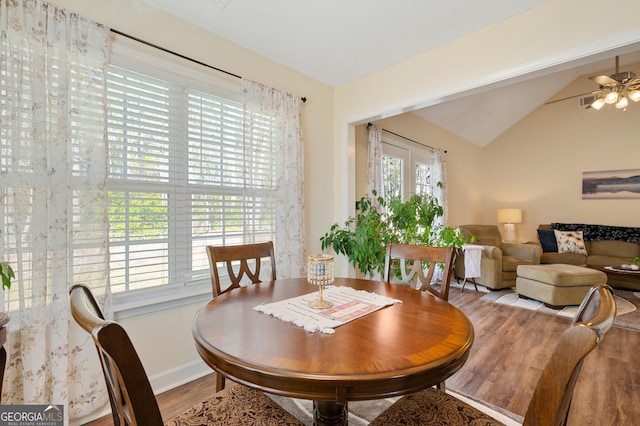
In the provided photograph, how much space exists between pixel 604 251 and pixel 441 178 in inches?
115

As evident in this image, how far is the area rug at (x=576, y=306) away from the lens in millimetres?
3189

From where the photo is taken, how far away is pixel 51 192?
1575 millimetres

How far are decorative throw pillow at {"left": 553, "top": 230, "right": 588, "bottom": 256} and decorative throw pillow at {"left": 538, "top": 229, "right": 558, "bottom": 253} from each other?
7 centimetres

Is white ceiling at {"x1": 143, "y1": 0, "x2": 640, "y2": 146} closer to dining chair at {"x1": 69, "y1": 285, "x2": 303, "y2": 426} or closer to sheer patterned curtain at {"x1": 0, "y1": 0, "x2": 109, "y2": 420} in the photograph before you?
sheer patterned curtain at {"x1": 0, "y1": 0, "x2": 109, "y2": 420}

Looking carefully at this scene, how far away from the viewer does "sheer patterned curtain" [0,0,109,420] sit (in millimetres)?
1482

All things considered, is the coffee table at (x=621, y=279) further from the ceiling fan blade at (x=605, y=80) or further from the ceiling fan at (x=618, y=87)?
the ceiling fan blade at (x=605, y=80)

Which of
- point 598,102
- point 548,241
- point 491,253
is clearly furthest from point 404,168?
point 548,241

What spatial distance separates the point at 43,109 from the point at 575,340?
91.2 inches

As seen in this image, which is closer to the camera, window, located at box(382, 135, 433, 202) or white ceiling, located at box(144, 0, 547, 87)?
white ceiling, located at box(144, 0, 547, 87)

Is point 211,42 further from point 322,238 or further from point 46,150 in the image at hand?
point 322,238

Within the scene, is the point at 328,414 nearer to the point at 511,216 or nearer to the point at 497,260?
Answer: the point at 497,260

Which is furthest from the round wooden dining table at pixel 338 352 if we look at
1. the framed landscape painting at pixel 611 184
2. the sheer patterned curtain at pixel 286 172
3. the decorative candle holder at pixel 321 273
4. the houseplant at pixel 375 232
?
the framed landscape painting at pixel 611 184

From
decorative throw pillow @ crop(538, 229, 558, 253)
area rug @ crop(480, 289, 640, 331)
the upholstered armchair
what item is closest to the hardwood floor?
area rug @ crop(480, 289, 640, 331)

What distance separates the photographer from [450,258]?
5.46ft
